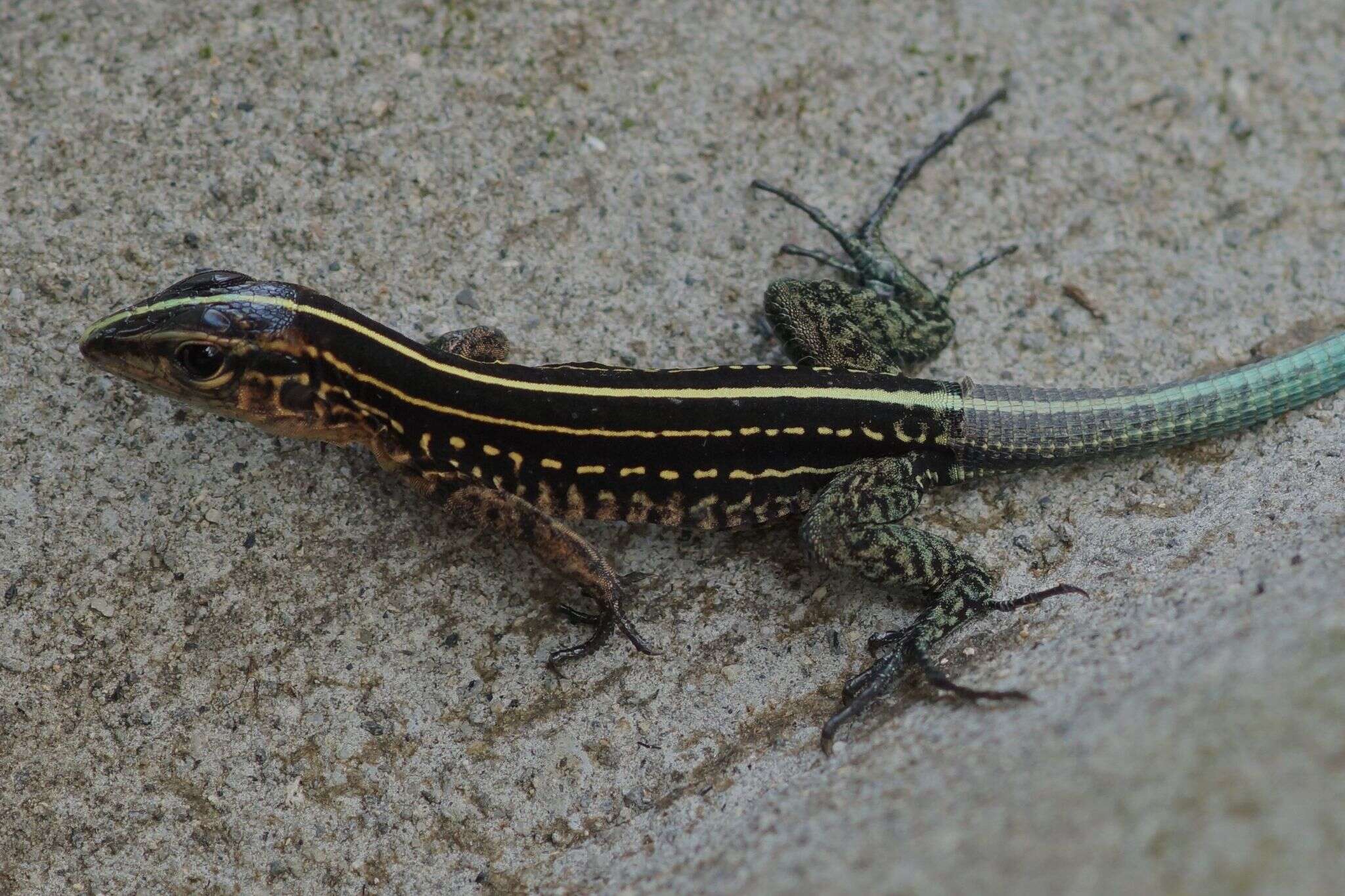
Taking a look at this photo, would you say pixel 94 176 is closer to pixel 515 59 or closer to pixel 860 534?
pixel 515 59

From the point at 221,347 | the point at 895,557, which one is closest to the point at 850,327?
the point at 895,557

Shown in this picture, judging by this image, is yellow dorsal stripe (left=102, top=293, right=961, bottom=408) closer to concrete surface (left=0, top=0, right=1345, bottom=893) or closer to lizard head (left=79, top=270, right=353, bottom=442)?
lizard head (left=79, top=270, right=353, bottom=442)

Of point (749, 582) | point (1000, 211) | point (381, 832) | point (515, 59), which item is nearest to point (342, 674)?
point (381, 832)

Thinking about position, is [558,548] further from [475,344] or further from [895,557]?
[895,557]

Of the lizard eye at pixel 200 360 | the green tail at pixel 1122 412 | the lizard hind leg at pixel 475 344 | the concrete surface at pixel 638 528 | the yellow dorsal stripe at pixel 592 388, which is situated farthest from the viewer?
the lizard hind leg at pixel 475 344

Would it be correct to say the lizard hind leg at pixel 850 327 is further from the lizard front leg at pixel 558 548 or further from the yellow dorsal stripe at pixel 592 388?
the lizard front leg at pixel 558 548

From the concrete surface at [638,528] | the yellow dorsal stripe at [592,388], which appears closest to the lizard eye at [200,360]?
the yellow dorsal stripe at [592,388]

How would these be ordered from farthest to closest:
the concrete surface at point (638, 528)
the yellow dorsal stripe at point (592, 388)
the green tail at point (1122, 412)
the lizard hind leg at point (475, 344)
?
the lizard hind leg at point (475, 344) < the green tail at point (1122, 412) < the yellow dorsal stripe at point (592, 388) < the concrete surface at point (638, 528)

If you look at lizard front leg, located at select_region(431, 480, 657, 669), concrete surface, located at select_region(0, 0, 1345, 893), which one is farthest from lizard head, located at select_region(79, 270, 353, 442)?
lizard front leg, located at select_region(431, 480, 657, 669)
